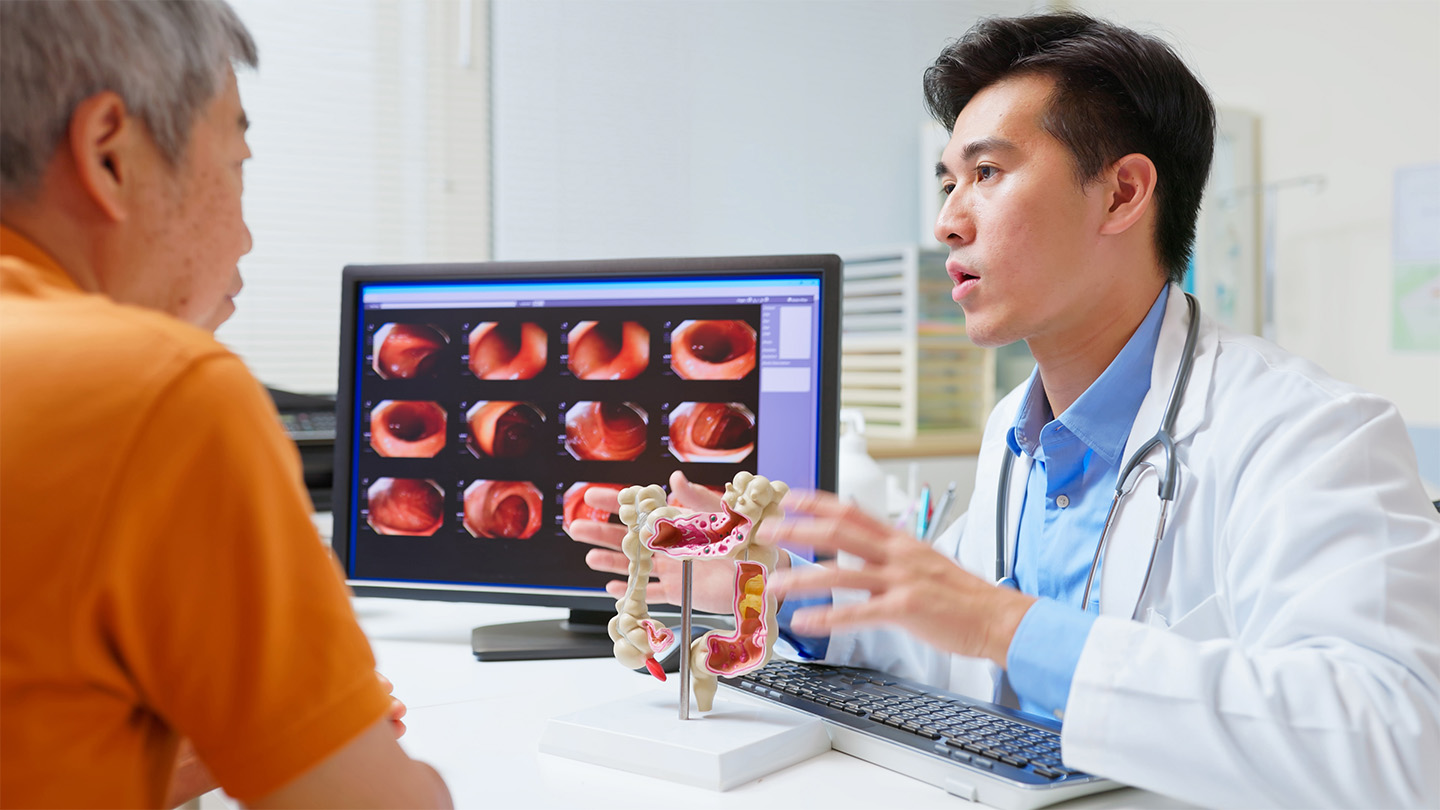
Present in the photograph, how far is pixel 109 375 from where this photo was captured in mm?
516

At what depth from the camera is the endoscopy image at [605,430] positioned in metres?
1.34

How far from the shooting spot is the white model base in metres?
0.89

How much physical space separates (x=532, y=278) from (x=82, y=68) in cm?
79

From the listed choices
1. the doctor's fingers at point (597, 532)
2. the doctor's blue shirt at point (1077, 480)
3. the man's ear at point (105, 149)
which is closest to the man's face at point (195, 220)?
the man's ear at point (105, 149)

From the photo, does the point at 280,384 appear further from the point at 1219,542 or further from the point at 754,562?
the point at 1219,542

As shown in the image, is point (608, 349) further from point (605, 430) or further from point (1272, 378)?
point (1272, 378)

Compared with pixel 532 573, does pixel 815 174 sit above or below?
above

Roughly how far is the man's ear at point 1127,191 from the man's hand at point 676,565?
557mm

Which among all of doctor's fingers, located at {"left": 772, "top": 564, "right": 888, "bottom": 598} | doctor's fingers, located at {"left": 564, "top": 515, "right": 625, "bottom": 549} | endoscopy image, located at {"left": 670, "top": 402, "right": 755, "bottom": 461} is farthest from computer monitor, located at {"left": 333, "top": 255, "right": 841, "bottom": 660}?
doctor's fingers, located at {"left": 772, "top": 564, "right": 888, "bottom": 598}

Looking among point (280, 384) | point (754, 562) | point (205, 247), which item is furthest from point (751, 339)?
point (280, 384)

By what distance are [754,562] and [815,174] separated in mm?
2746

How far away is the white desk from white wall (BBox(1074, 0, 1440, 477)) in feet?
8.67

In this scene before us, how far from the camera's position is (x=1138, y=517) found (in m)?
1.09

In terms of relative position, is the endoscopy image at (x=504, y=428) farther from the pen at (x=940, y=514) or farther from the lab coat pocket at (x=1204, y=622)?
the lab coat pocket at (x=1204, y=622)
